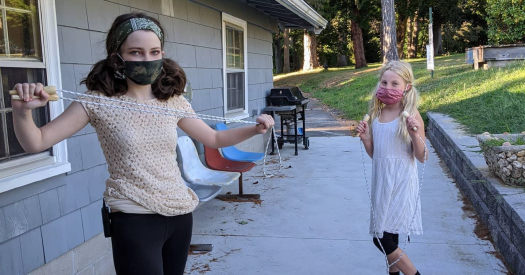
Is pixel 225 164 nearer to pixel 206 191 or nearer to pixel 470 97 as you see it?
pixel 206 191

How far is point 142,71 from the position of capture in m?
1.78

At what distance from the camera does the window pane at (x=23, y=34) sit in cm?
279

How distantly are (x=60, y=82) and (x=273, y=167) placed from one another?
15.0 feet

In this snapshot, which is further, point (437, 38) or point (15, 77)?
point (437, 38)

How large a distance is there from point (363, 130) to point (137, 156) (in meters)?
1.49

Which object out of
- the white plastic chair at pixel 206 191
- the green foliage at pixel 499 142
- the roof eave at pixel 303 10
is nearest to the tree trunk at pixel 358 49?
the roof eave at pixel 303 10

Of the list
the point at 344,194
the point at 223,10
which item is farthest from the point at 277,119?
the point at 344,194

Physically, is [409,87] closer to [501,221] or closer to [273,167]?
[501,221]

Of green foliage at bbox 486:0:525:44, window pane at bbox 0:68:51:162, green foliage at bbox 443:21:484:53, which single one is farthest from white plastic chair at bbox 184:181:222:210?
green foliage at bbox 443:21:484:53

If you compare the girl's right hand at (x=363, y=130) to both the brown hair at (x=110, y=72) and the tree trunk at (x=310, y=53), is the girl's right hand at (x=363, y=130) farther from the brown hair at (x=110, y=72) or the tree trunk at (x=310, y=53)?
the tree trunk at (x=310, y=53)

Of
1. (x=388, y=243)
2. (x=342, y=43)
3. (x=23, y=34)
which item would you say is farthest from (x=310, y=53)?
(x=388, y=243)

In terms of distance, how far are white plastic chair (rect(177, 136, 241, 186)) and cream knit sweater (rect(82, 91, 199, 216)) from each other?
8.89 feet

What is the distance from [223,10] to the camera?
21.3ft

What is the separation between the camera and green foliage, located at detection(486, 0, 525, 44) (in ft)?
52.4
